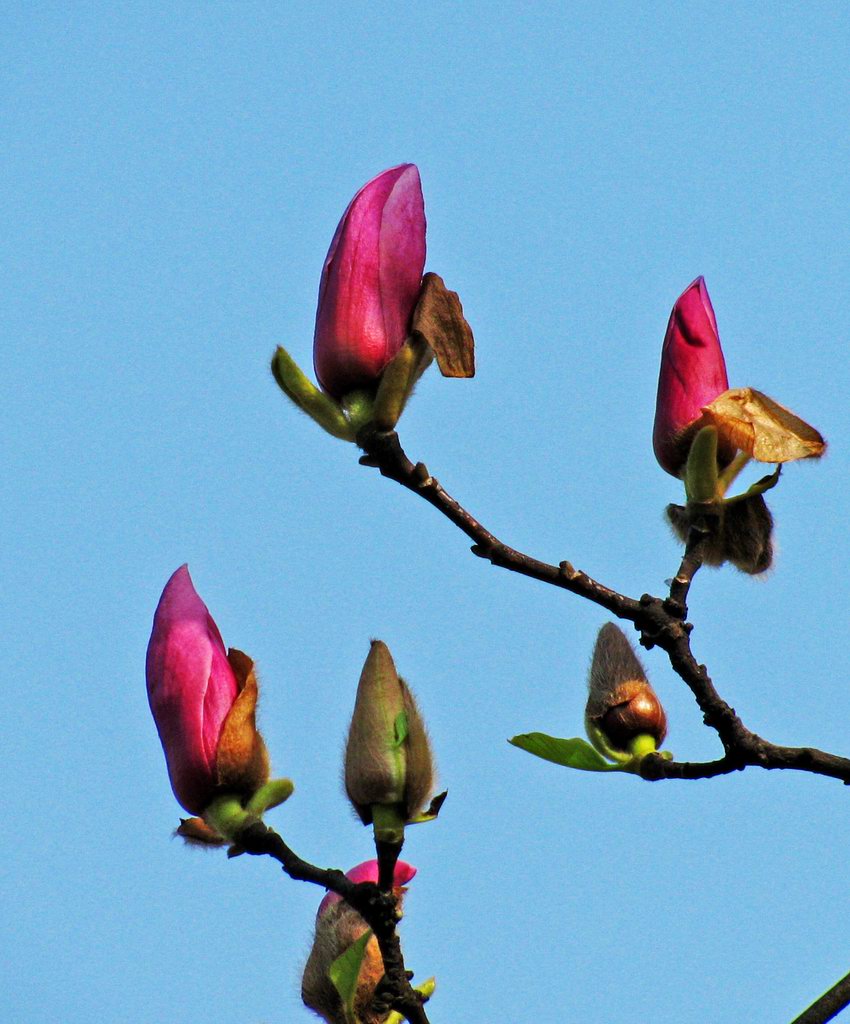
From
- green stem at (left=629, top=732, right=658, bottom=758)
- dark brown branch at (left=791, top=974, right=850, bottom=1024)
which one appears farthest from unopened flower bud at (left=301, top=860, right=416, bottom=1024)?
dark brown branch at (left=791, top=974, right=850, bottom=1024)

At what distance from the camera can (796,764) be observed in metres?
2.07

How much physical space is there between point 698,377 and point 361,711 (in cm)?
75

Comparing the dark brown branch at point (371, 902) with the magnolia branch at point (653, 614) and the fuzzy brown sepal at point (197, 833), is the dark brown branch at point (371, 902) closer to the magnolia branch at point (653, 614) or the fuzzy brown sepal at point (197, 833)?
the fuzzy brown sepal at point (197, 833)

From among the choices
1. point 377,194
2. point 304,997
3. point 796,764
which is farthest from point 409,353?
point 304,997

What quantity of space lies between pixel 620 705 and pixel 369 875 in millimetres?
462

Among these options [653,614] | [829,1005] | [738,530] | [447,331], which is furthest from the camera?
[738,530]

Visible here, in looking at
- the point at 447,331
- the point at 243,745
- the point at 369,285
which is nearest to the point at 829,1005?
the point at 243,745

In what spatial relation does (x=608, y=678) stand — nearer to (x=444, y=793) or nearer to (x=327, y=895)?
(x=444, y=793)

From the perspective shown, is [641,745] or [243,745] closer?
[243,745]

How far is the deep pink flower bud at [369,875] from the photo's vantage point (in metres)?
2.26

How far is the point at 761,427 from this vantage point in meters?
2.22

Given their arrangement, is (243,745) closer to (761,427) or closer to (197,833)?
(197,833)

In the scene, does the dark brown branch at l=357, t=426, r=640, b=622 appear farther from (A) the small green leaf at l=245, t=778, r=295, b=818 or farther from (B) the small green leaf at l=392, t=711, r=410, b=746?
(A) the small green leaf at l=245, t=778, r=295, b=818

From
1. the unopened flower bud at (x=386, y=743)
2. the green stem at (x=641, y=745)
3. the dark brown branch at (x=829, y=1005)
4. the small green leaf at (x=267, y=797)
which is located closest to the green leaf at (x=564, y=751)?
the green stem at (x=641, y=745)
